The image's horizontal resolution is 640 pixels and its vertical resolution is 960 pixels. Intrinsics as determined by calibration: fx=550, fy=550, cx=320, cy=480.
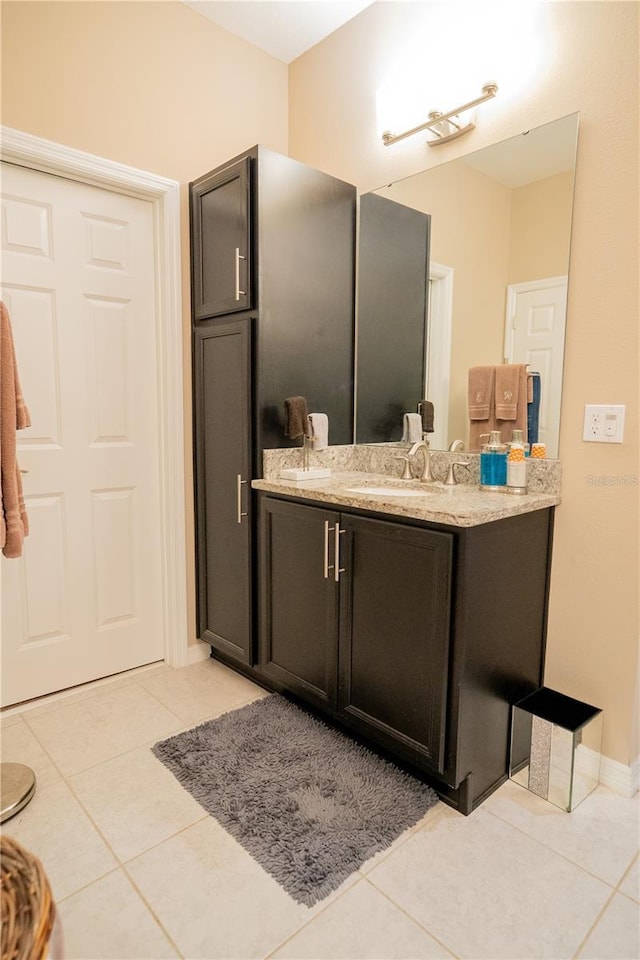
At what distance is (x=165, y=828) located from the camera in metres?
1.59

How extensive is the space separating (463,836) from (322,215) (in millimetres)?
2335

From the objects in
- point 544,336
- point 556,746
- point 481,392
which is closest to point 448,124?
point 544,336

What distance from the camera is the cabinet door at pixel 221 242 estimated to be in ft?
7.09

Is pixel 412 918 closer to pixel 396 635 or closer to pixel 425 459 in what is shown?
pixel 396 635

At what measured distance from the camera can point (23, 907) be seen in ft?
2.67

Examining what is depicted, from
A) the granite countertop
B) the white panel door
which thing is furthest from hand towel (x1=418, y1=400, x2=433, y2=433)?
the white panel door

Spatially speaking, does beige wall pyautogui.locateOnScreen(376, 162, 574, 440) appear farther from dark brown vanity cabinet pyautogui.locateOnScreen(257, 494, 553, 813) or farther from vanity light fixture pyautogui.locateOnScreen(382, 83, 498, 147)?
dark brown vanity cabinet pyautogui.locateOnScreen(257, 494, 553, 813)

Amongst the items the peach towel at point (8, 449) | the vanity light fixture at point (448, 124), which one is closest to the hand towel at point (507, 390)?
the vanity light fixture at point (448, 124)

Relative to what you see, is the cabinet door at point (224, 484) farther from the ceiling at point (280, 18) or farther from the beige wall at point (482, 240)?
the ceiling at point (280, 18)

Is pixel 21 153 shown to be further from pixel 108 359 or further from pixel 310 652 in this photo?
pixel 310 652

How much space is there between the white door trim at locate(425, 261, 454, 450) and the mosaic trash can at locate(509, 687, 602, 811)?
1013mm

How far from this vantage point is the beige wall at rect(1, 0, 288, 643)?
197 centimetres

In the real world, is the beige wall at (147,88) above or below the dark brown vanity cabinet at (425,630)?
above

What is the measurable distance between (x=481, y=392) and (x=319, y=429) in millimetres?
672
